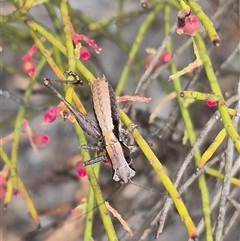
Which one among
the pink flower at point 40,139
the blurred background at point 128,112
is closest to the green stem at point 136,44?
the blurred background at point 128,112

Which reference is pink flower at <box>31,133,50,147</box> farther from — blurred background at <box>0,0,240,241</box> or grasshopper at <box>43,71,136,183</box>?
grasshopper at <box>43,71,136,183</box>

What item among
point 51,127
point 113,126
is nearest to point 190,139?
point 113,126

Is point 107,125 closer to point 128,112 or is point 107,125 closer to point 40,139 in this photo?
point 128,112

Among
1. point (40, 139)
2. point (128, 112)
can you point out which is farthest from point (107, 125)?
point (40, 139)

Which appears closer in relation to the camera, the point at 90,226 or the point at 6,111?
the point at 90,226

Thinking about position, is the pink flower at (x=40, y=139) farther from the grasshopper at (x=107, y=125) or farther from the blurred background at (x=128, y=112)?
the grasshopper at (x=107, y=125)

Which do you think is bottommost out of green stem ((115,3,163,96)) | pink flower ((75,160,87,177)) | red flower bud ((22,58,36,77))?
pink flower ((75,160,87,177))

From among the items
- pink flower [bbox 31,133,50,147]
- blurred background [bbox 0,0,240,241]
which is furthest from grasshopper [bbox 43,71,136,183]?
pink flower [bbox 31,133,50,147]

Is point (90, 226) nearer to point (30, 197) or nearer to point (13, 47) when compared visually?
point (30, 197)
